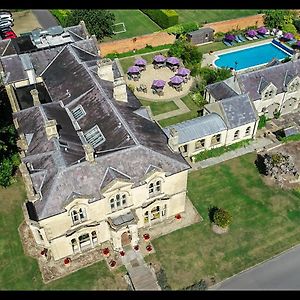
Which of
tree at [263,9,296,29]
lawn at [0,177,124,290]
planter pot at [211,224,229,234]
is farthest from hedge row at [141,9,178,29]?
lawn at [0,177,124,290]

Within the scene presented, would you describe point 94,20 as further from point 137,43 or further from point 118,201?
point 118,201

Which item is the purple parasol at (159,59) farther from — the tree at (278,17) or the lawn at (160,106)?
the tree at (278,17)

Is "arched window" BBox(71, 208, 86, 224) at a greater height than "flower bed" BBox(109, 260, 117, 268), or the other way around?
"arched window" BBox(71, 208, 86, 224)

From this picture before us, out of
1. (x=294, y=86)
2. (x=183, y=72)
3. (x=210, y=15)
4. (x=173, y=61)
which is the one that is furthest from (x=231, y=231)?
(x=210, y=15)

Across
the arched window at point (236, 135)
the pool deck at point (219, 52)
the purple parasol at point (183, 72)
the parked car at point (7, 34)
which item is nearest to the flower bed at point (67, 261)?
the arched window at point (236, 135)

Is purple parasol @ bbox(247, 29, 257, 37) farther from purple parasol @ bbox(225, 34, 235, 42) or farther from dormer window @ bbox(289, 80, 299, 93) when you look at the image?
dormer window @ bbox(289, 80, 299, 93)
